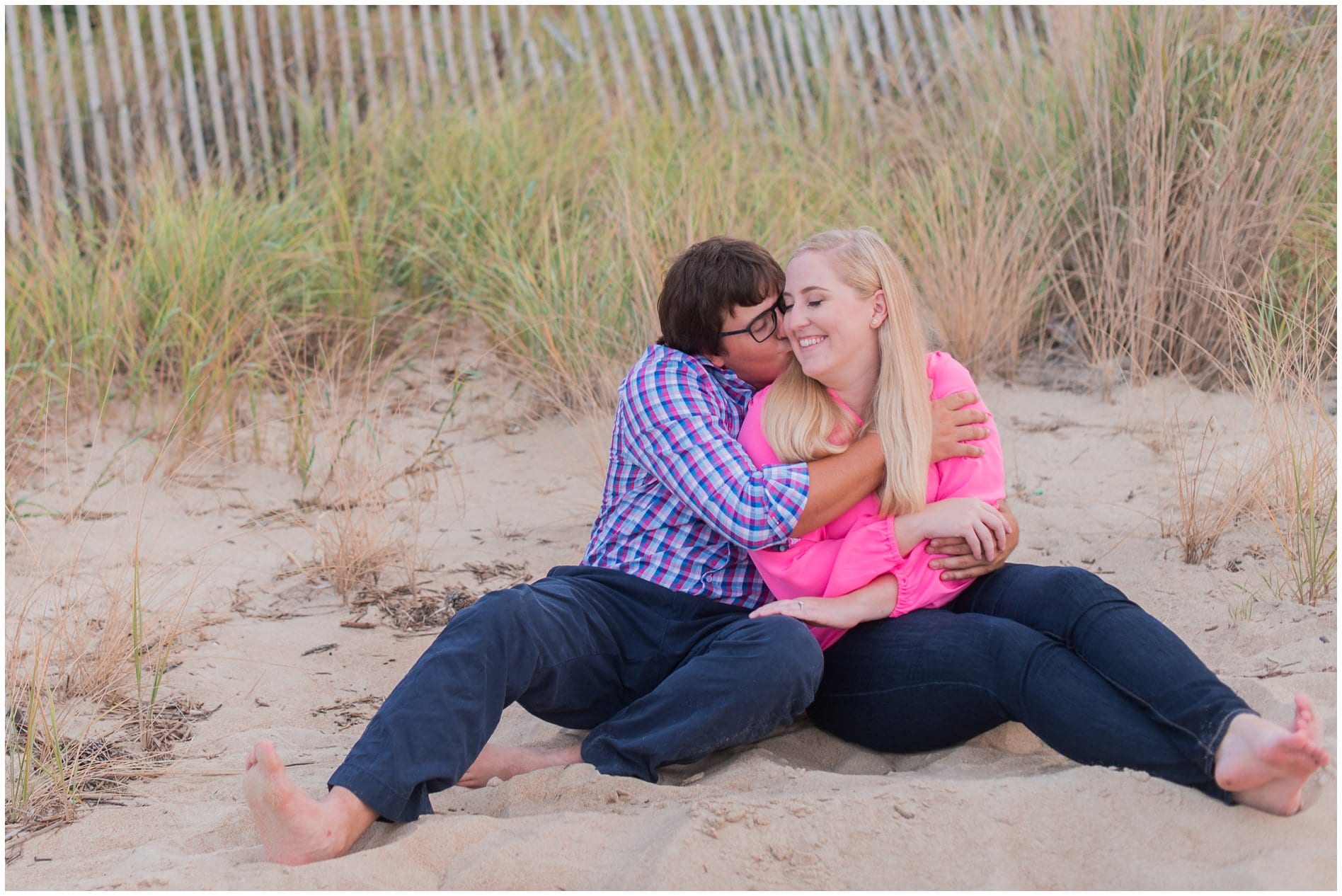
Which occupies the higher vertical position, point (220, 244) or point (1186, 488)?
point (220, 244)

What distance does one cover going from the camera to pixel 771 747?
259 cm

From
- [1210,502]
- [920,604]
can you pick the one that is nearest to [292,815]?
[920,604]

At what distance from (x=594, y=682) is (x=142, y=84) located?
5.14 metres

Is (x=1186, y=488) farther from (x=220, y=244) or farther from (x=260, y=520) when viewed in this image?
(x=220, y=244)

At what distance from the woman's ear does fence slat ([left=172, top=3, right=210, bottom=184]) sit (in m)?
4.65

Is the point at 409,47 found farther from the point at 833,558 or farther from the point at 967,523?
the point at 967,523

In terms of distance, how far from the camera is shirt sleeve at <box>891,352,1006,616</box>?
252 centimetres

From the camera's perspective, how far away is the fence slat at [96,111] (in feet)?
20.4

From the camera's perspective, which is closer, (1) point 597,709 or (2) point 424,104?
(1) point 597,709

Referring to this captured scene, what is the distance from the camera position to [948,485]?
2.64 meters

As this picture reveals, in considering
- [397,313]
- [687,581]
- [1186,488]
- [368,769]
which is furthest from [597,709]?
[397,313]

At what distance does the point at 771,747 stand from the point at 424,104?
4912mm

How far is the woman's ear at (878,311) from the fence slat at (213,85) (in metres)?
4.68

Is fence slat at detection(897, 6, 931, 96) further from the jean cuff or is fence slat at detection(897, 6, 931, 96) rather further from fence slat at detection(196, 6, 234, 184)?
the jean cuff
